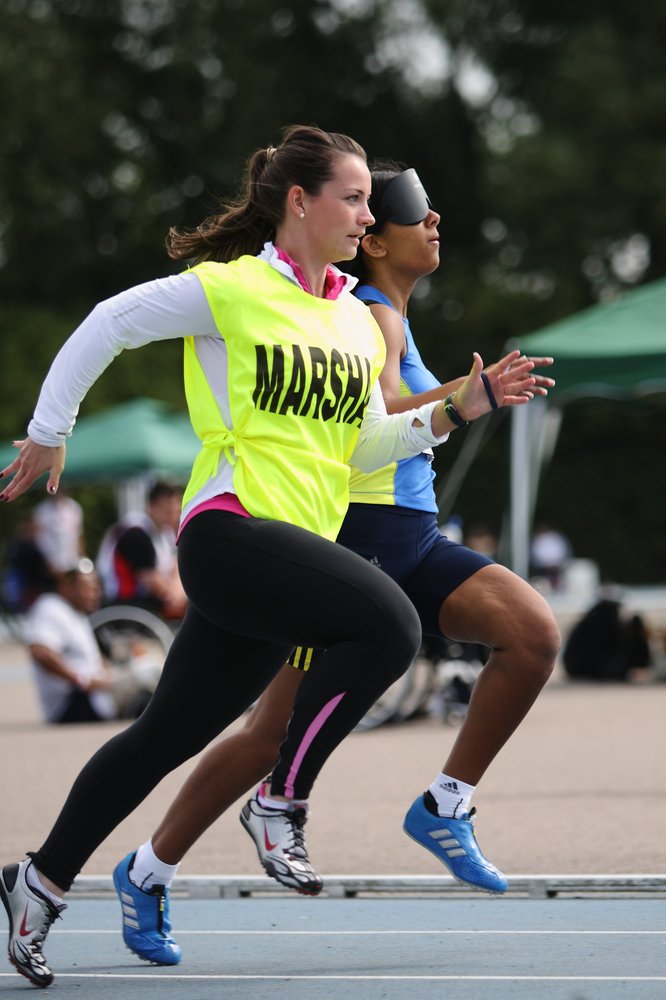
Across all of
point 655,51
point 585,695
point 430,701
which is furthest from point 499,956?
point 655,51

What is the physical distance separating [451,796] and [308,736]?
50cm

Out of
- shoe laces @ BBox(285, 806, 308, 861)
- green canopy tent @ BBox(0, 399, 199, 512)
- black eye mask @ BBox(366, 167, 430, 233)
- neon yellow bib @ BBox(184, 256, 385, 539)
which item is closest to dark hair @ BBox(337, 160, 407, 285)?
black eye mask @ BBox(366, 167, 430, 233)

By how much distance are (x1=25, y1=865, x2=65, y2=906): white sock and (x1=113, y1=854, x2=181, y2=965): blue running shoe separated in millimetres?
181

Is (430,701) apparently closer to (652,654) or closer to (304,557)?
(652,654)

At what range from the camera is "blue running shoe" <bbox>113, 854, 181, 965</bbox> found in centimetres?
409

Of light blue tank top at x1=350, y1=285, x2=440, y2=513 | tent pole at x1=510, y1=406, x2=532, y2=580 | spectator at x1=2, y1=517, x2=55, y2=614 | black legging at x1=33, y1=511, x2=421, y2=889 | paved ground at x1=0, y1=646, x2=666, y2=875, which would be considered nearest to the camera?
black legging at x1=33, y1=511, x2=421, y2=889

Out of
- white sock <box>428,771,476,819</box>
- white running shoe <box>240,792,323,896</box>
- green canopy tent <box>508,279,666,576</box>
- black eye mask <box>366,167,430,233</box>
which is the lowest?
white running shoe <box>240,792,323,896</box>

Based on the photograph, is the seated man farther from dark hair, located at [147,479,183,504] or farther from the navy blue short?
the navy blue short

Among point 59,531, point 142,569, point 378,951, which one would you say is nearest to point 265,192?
point 378,951

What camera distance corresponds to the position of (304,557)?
146 inches

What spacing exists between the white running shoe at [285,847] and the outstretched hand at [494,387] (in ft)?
3.28

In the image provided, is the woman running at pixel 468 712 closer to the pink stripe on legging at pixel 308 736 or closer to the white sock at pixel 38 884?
the pink stripe on legging at pixel 308 736

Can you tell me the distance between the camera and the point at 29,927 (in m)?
3.95

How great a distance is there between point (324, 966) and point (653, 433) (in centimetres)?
2679
